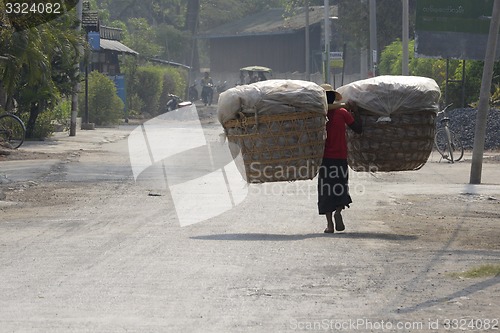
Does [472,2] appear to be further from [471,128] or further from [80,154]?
[80,154]

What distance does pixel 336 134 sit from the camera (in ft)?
42.3

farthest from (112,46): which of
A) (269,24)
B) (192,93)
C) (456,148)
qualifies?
(269,24)

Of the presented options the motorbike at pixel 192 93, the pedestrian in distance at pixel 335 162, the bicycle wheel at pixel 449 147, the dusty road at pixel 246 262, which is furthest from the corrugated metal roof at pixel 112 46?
the pedestrian in distance at pixel 335 162

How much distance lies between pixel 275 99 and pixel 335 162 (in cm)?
141

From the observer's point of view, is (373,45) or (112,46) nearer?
(373,45)

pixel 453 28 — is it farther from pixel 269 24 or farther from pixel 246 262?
pixel 269 24

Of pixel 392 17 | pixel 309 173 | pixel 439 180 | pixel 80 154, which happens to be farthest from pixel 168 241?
pixel 392 17

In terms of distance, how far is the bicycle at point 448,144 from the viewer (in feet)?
85.7

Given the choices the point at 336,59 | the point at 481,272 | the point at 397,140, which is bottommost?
the point at 336,59

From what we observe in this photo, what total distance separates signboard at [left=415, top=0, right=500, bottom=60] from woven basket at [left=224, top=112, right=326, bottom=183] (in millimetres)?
23634

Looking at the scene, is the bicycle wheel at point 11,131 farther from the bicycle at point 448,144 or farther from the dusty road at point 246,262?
the bicycle at point 448,144

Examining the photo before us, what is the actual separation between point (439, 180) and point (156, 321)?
1471 centimetres

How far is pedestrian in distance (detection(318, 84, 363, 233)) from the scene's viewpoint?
1282 cm

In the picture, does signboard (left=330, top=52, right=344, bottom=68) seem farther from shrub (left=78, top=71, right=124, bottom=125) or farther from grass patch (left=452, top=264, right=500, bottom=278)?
→ grass patch (left=452, top=264, right=500, bottom=278)
